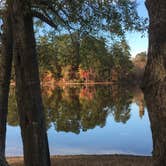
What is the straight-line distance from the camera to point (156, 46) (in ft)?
13.2

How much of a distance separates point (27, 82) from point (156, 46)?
418cm

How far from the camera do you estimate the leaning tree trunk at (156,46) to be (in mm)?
3938

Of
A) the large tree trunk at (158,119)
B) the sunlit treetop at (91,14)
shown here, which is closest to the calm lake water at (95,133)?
the sunlit treetop at (91,14)

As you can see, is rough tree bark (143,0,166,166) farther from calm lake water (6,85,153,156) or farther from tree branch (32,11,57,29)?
calm lake water (6,85,153,156)

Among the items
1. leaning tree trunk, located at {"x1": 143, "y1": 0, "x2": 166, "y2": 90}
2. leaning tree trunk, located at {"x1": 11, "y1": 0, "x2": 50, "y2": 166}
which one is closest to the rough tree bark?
leaning tree trunk, located at {"x1": 143, "y1": 0, "x2": 166, "y2": 90}

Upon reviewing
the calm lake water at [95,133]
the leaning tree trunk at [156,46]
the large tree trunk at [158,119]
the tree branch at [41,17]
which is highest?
the tree branch at [41,17]

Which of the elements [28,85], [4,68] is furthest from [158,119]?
[4,68]

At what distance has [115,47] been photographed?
10.5m

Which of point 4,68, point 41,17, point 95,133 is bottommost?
point 95,133

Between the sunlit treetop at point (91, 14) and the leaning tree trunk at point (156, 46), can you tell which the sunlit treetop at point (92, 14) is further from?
the leaning tree trunk at point (156, 46)

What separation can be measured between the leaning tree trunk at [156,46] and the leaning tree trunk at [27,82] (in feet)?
13.4

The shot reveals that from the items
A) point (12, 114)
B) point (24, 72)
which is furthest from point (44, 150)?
point (12, 114)

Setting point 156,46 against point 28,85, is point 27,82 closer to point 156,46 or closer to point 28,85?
point 28,85

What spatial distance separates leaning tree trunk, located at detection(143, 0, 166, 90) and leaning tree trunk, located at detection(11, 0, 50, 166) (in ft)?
13.4
